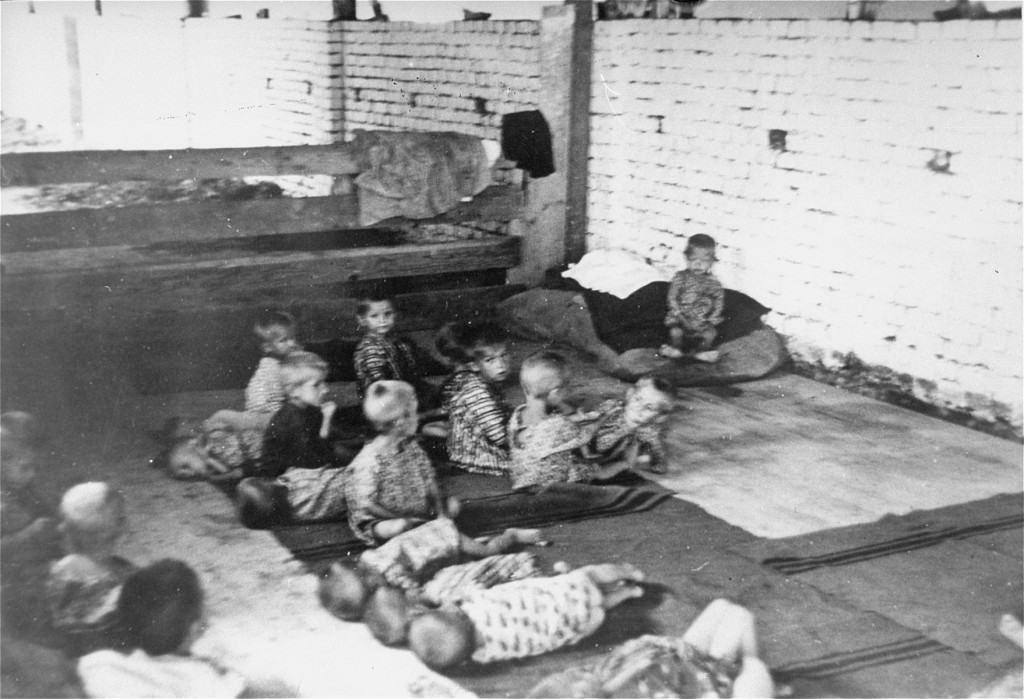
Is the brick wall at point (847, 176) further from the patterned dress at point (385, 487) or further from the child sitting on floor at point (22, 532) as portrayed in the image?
the child sitting on floor at point (22, 532)

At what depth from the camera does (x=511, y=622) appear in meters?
2.68

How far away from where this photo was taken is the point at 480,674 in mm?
2596

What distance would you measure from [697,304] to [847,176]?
102cm

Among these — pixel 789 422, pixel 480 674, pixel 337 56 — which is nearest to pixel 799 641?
pixel 480 674

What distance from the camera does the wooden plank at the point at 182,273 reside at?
477 cm

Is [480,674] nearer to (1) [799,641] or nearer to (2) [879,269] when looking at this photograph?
(1) [799,641]

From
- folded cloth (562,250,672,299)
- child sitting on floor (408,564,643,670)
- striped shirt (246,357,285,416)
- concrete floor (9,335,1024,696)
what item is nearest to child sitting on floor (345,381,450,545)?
concrete floor (9,335,1024,696)

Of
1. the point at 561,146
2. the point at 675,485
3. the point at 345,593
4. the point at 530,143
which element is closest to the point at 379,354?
the point at 675,485

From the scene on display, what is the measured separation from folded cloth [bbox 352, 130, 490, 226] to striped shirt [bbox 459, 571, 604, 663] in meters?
3.23

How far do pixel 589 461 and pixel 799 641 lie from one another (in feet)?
4.08

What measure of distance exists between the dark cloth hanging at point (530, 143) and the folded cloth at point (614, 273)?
25.9 inches

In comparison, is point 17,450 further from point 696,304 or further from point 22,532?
point 696,304

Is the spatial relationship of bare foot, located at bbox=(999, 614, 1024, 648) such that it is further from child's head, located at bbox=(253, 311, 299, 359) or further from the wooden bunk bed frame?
the wooden bunk bed frame

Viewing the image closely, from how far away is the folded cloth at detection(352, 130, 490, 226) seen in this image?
5.55 m
